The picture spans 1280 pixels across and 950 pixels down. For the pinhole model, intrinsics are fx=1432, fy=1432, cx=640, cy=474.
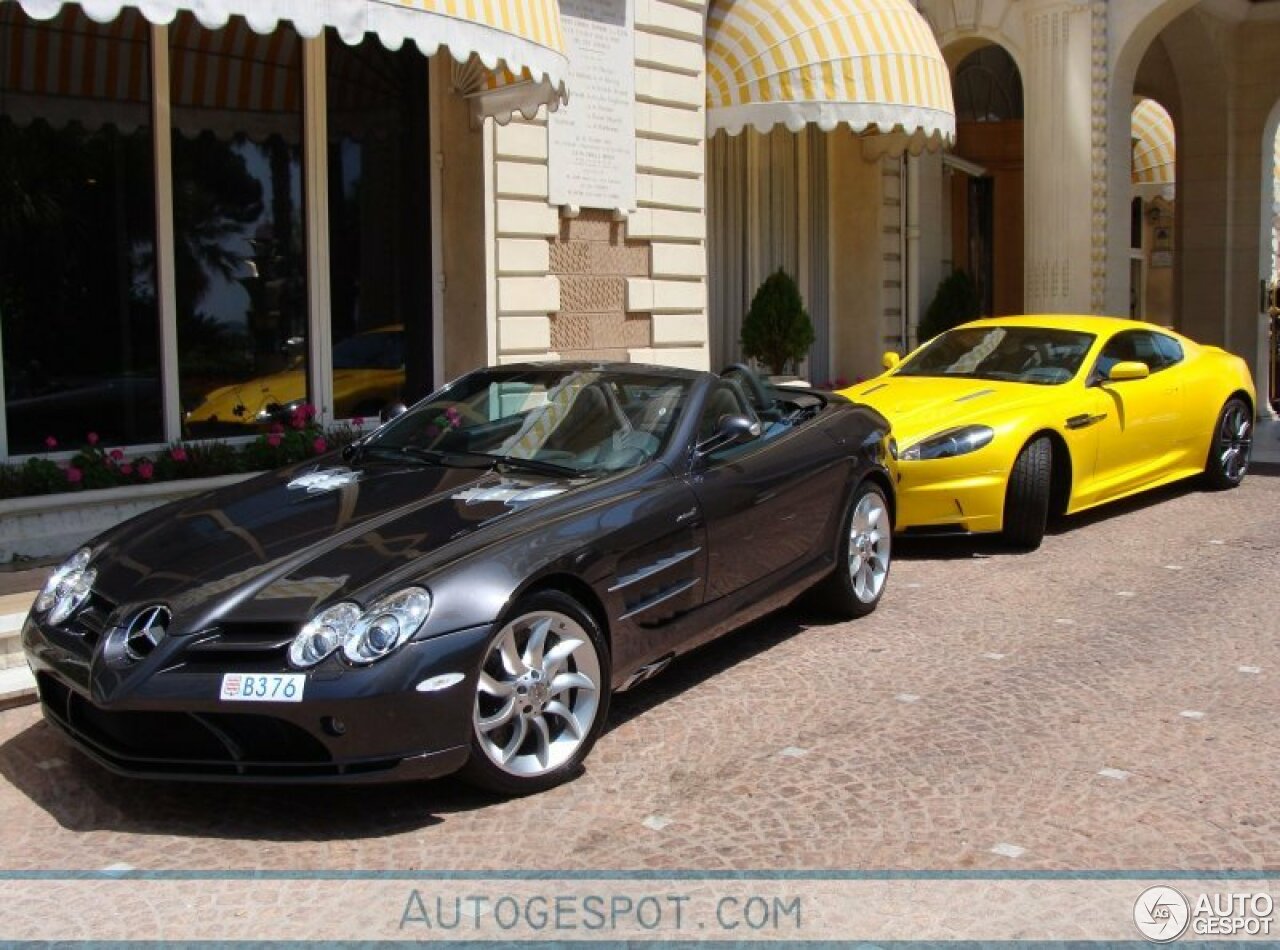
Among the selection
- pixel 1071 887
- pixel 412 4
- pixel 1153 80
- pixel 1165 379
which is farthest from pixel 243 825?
pixel 1153 80

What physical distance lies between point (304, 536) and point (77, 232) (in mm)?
5007

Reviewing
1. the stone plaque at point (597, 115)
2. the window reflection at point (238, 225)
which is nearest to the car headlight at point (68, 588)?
the window reflection at point (238, 225)

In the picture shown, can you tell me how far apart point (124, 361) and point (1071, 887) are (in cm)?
726

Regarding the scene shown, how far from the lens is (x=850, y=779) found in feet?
15.8

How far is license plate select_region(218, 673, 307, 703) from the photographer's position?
4.20 meters

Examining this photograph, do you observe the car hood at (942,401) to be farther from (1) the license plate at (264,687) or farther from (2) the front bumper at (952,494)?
(1) the license plate at (264,687)

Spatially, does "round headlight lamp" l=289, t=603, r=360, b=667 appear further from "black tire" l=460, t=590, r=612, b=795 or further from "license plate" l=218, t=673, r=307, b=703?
"black tire" l=460, t=590, r=612, b=795

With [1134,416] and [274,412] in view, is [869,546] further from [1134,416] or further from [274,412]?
[274,412]

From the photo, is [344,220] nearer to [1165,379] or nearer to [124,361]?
[124,361]

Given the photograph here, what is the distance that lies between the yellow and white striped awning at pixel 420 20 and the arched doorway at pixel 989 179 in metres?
12.1

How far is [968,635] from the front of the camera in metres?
6.79

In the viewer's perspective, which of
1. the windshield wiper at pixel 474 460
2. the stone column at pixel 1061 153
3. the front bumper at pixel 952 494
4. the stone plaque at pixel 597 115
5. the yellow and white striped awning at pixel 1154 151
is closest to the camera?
the windshield wiper at pixel 474 460

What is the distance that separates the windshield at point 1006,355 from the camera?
32.1 feet

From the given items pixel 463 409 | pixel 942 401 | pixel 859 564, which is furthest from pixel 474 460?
pixel 942 401
